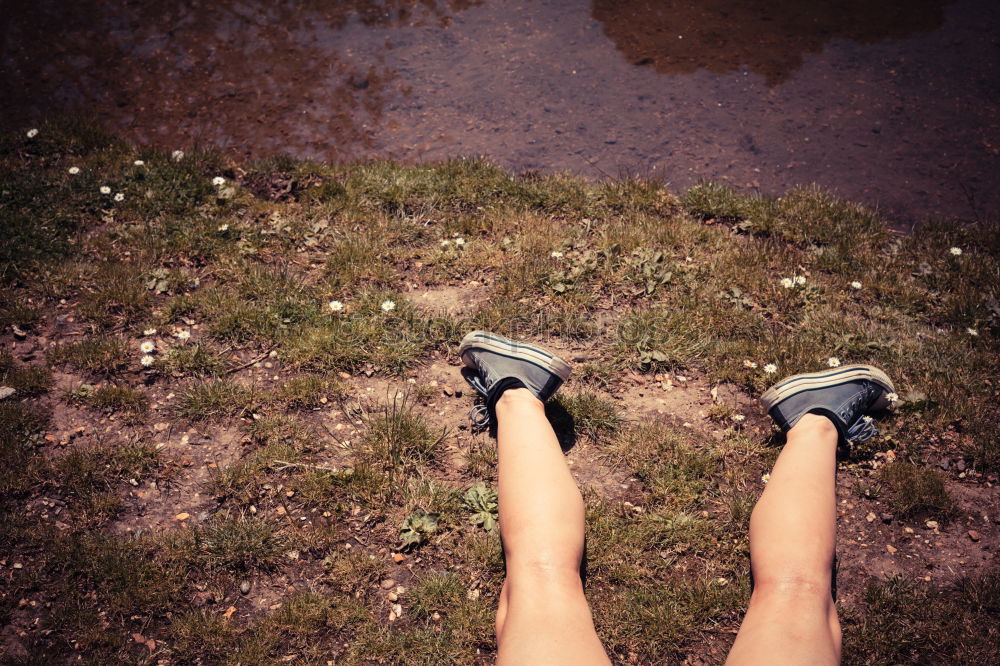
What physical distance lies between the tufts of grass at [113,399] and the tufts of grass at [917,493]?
425 cm

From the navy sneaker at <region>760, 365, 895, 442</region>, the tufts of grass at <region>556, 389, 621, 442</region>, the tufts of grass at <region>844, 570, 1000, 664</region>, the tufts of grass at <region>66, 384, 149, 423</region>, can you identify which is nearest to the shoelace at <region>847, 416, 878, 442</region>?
the navy sneaker at <region>760, 365, 895, 442</region>

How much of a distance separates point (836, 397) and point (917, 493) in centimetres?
65

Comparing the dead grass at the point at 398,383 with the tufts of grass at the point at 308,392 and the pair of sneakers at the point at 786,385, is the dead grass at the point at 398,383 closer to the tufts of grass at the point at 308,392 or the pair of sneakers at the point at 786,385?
the tufts of grass at the point at 308,392

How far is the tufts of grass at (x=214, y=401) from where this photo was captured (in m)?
3.60

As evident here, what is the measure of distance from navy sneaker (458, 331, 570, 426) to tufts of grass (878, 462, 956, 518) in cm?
189

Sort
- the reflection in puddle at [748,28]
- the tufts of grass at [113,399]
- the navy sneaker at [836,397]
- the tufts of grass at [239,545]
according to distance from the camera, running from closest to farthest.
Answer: the tufts of grass at [239,545] < the navy sneaker at [836,397] < the tufts of grass at [113,399] < the reflection in puddle at [748,28]

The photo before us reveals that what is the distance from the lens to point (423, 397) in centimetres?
375

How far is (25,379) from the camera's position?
11.9 ft

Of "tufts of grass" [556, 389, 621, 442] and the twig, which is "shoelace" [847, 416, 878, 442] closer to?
"tufts of grass" [556, 389, 621, 442]

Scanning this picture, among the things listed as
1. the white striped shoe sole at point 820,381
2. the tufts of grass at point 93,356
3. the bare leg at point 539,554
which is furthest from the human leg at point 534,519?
the tufts of grass at point 93,356

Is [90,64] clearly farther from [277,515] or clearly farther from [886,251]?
[886,251]

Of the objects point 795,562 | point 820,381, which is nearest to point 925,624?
point 795,562

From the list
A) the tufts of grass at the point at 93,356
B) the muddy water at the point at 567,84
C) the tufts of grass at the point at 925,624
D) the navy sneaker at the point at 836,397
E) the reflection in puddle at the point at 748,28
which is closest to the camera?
the tufts of grass at the point at 925,624

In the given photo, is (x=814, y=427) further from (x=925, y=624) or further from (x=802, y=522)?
(x=925, y=624)
